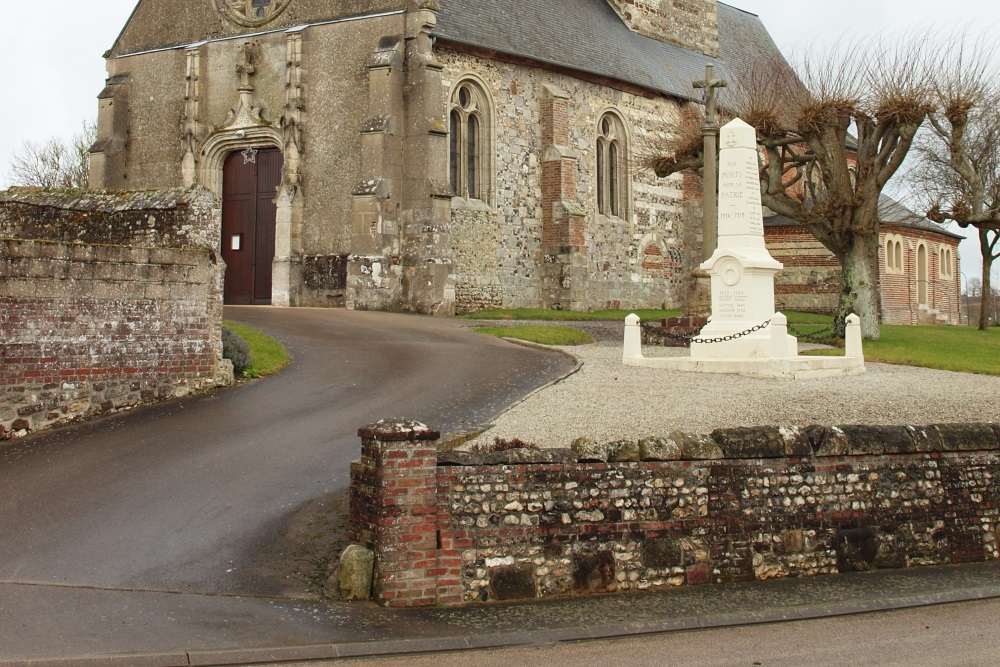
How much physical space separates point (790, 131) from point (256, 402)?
53.8ft

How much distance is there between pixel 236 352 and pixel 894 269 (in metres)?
31.6

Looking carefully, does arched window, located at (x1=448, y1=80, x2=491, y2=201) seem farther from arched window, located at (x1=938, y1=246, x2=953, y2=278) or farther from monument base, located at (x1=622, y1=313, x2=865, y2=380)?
arched window, located at (x1=938, y1=246, x2=953, y2=278)

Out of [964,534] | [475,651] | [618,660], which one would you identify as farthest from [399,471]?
[964,534]

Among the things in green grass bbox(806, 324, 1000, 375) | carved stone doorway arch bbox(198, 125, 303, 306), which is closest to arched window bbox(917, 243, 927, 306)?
green grass bbox(806, 324, 1000, 375)

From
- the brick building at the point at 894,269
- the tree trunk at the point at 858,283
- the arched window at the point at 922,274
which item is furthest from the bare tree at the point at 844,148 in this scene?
the arched window at the point at 922,274

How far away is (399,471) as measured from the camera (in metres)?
7.60

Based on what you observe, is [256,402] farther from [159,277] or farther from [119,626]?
[119,626]

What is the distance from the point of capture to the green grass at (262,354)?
14703mm

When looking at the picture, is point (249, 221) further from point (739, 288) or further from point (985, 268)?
point (985, 268)

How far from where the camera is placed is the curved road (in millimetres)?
7938

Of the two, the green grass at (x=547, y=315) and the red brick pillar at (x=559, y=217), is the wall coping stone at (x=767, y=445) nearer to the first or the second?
the green grass at (x=547, y=315)

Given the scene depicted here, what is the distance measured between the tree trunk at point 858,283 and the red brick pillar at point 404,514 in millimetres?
18430

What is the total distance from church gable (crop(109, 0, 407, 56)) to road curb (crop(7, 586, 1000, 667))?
69.6ft

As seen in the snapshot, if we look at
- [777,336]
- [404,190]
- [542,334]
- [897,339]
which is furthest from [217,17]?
[897,339]
